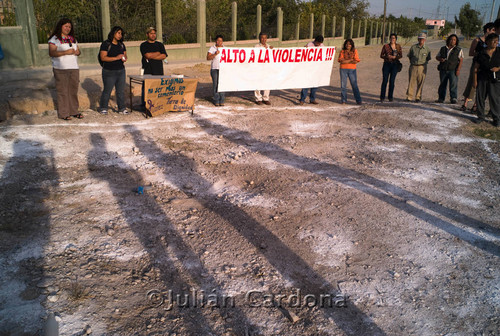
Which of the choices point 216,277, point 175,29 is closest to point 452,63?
point 216,277

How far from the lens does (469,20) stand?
78.0 meters

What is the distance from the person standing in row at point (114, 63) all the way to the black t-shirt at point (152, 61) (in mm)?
544

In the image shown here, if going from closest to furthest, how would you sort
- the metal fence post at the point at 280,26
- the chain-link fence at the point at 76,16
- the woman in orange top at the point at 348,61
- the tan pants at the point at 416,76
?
the woman in orange top at the point at 348,61
the tan pants at the point at 416,76
the chain-link fence at the point at 76,16
the metal fence post at the point at 280,26

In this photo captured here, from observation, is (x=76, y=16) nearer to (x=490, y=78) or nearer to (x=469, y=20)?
(x=490, y=78)

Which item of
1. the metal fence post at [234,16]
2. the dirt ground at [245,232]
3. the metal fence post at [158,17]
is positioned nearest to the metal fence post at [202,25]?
the metal fence post at [234,16]

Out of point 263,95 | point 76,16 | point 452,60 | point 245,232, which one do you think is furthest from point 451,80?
point 76,16

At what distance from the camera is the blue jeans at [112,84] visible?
8648 millimetres

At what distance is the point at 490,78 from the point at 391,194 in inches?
206

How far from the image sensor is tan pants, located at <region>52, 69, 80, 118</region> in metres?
8.03

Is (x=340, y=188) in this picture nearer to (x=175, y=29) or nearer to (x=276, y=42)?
(x=175, y=29)

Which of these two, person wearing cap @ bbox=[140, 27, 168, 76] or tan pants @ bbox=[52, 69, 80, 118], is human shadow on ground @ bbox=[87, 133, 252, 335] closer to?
tan pants @ bbox=[52, 69, 80, 118]

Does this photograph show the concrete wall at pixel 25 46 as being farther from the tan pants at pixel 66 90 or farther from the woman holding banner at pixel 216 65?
the woman holding banner at pixel 216 65

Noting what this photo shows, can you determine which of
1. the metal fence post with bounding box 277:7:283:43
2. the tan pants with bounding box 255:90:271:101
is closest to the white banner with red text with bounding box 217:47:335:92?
the tan pants with bounding box 255:90:271:101

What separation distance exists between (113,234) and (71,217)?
0.62m
